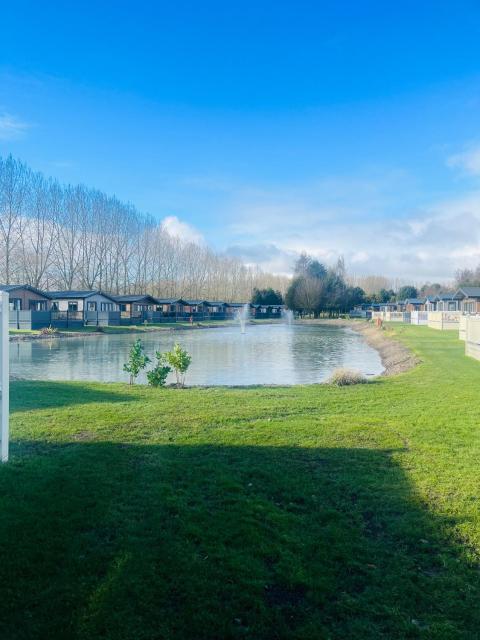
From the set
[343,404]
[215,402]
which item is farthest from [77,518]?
[343,404]

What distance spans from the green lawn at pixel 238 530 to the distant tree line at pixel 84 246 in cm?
5261

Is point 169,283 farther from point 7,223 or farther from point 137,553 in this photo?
point 137,553

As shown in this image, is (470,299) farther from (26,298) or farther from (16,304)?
(16,304)

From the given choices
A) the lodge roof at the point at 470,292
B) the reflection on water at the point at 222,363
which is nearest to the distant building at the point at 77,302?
the reflection on water at the point at 222,363

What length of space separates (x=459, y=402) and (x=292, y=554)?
23.2ft

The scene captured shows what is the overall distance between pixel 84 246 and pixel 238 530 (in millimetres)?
67657

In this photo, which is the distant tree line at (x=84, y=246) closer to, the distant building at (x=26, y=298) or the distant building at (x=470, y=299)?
the distant building at (x=26, y=298)

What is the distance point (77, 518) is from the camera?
3893 millimetres

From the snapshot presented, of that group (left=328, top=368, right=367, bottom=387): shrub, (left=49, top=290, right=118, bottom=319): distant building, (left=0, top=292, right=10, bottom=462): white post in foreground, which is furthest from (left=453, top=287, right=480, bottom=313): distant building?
(left=0, top=292, right=10, bottom=462): white post in foreground

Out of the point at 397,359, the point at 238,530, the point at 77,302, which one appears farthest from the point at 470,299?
the point at 238,530

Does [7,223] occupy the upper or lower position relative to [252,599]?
upper

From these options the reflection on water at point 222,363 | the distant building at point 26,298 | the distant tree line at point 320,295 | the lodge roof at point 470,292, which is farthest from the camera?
the distant tree line at point 320,295

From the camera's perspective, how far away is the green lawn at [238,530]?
2.82 metres

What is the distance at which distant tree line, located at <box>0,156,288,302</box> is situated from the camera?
5519 centimetres
